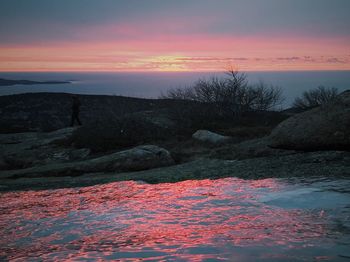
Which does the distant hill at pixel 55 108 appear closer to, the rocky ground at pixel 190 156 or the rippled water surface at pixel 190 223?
the rocky ground at pixel 190 156

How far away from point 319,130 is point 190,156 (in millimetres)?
5279

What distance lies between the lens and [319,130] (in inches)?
432

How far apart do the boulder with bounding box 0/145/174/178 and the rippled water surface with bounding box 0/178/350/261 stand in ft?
13.7

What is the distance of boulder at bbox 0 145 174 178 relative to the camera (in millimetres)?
13617

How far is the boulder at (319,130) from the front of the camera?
34.7 feet

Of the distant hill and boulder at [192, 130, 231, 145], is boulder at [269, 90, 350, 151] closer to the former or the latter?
boulder at [192, 130, 231, 145]

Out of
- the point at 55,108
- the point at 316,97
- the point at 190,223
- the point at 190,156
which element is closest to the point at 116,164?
the point at 190,156

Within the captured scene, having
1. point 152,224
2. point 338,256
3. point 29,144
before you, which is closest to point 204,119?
point 29,144

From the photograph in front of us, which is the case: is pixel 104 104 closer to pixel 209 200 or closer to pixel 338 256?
pixel 209 200

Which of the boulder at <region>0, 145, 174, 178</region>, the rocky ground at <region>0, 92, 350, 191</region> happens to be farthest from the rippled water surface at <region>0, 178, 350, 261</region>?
the boulder at <region>0, 145, 174, 178</region>

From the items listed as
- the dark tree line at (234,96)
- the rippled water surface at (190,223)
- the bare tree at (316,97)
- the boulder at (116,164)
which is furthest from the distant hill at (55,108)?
the rippled water surface at (190,223)

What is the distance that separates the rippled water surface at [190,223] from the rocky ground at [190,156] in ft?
5.53

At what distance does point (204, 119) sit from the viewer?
25.8 m

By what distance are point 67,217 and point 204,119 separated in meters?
19.2
